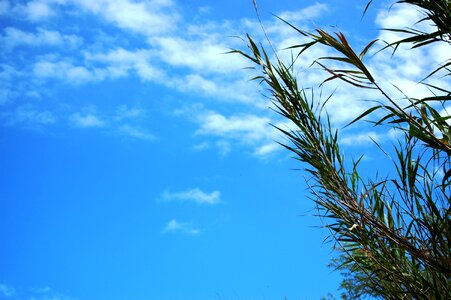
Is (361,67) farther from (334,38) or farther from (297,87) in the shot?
(297,87)

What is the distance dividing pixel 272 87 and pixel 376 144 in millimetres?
876

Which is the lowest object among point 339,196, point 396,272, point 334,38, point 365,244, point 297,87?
point 396,272

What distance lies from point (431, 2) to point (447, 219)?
3.59ft

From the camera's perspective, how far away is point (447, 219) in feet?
10.1

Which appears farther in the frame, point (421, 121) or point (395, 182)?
point (395, 182)

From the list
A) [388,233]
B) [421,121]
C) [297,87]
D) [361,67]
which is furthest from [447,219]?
[297,87]

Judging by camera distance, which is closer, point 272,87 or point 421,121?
point 421,121

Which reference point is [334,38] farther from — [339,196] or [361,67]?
[339,196]

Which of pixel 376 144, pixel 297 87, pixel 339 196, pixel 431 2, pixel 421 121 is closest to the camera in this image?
pixel 431 2

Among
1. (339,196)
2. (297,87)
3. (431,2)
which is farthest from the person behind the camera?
(297,87)

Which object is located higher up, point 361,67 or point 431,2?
point 431,2

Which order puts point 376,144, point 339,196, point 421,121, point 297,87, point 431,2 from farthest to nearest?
point 297,87
point 339,196
point 376,144
point 421,121
point 431,2

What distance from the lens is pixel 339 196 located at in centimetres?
362

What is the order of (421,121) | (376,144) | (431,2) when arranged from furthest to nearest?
(376,144) → (421,121) → (431,2)
